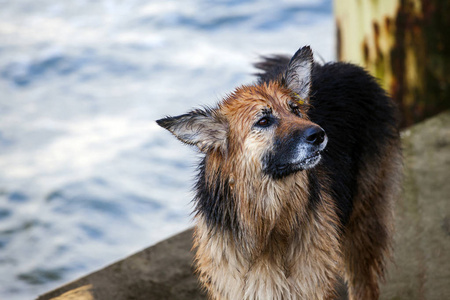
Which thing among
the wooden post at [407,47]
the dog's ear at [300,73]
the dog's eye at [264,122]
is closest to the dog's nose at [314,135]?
the dog's eye at [264,122]

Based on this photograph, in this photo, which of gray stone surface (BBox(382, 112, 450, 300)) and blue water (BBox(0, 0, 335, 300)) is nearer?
gray stone surface (BBox(382, 112, 450, 300))

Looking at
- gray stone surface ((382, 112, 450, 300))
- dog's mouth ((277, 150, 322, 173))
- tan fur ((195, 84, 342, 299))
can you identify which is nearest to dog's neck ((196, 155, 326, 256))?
tan fur ((195, 84, 342, 299))

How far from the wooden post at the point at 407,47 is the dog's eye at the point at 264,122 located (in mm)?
3145

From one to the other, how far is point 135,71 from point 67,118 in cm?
163

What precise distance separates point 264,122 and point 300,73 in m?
0.42

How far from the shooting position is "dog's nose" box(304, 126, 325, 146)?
2924mm

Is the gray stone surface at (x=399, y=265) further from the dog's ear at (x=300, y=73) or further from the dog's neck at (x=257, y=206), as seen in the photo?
the dog's ear at (x=300, y=73)

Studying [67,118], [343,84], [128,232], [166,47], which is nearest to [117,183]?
[128,232]

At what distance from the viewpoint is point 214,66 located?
10.6 m

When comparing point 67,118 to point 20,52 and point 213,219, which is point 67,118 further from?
point 213,219

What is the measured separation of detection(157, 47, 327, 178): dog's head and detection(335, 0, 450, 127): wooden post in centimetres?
279

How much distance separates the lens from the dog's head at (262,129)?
2.96 m

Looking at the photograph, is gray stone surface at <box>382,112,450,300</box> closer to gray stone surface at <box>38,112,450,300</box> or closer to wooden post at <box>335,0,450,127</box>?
gray stone surface at <box>38,112,450,300</box>

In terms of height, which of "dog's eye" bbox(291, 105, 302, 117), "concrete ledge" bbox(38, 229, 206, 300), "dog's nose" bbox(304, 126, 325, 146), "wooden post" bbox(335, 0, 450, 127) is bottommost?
"concrete ledge" bbox(38, 229, 206, 300)
